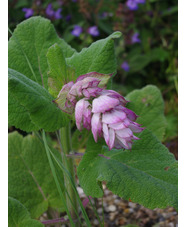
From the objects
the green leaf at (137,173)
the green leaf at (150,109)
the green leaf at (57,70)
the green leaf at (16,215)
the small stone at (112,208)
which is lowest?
the small stone at (112,208)

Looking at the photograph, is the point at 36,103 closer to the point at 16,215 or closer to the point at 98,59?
the point at 98,59

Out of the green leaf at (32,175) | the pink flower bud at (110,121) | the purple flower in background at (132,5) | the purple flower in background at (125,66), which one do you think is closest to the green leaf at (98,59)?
the pink flower bud at (110,121)

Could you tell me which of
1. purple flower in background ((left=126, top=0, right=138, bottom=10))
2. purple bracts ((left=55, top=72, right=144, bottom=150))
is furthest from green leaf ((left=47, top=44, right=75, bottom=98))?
purple flower in background ((left=126, top=0, right=138, bottom=10))

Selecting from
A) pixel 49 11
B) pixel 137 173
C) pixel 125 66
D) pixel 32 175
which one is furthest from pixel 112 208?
pixel 49 11

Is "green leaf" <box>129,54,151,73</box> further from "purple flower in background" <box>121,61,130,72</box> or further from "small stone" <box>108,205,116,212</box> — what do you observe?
"small stone" <box>108,205,116,212</box>

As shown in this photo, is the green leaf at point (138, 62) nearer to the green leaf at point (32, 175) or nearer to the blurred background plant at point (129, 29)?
the blurred background plant at point (129, 29)

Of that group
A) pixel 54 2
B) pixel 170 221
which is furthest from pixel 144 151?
pixel 54 2
